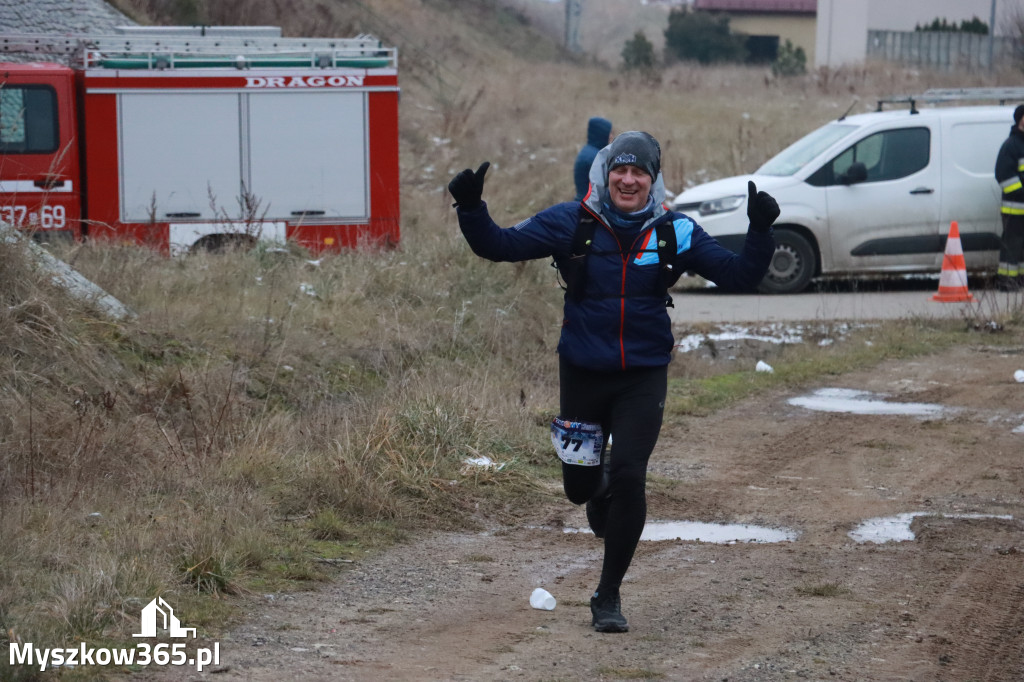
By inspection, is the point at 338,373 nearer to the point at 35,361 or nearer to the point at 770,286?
the point at 35,361

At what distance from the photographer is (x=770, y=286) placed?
14.6m

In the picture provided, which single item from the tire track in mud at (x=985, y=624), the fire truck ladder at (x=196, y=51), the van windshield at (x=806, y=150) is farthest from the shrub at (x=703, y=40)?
the tire track in mud at (x=985, y=624)

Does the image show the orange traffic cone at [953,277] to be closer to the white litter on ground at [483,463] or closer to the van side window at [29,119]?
the white litter on ground at [483,463]

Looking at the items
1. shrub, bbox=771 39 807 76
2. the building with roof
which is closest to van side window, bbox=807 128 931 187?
shrub, bbox=771 39 807 76

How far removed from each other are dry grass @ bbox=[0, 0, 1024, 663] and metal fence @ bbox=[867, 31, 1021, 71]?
136 ft

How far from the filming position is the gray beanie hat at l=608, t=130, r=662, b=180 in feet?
15.6

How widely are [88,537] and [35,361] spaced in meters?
2.52

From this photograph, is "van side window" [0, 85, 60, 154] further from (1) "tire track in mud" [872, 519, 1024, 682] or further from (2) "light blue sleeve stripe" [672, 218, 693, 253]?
(1) "tire track in mud" [872, 519, 1024, 682]

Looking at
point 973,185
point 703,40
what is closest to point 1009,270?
point 973,185

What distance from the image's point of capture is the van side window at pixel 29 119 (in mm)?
13539

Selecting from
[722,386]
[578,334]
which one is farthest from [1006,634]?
[722,386]

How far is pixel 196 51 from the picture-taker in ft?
48.9

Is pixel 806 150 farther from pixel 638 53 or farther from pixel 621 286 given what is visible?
pixel 638 53

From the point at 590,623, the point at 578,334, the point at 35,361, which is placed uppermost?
the point at 578,334
